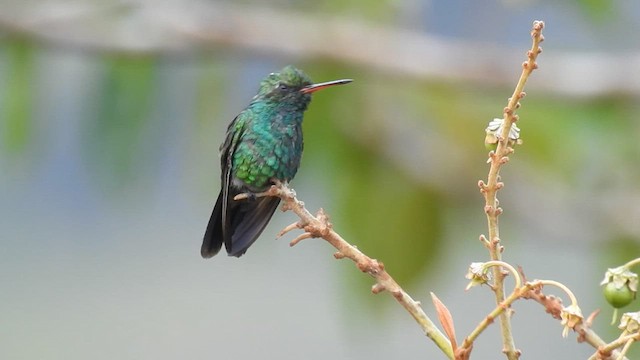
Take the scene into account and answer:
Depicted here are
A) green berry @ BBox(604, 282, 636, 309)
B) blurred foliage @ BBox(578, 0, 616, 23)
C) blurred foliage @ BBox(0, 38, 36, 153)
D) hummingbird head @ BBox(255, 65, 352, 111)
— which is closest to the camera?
green berry @ BBox(604, 282, 636, 309)

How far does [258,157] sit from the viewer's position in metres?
1.23

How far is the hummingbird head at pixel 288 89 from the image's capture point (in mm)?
1301

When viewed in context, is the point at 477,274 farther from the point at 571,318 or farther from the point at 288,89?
the point at 288,89

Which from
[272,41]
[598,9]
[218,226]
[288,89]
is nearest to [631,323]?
[218,226]

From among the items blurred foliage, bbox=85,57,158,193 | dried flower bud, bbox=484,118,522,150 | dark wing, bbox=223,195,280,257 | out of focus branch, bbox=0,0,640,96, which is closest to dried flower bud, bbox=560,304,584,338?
dried flower bud, bbox=484,118,522,150

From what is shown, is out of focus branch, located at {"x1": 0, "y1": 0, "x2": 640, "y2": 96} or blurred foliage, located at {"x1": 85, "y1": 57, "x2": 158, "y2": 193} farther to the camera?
blurred foliage, located at {"x1": 85, "y1": 57, "x2": 158, "y2": 193}

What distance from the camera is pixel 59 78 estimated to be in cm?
350

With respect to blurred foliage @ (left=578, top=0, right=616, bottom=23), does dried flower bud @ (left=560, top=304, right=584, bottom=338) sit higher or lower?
lower

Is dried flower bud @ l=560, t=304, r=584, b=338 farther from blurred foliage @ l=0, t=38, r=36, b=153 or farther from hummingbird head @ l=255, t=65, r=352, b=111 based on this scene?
blurred foliage @ l=0, t=38, r=36, b=153

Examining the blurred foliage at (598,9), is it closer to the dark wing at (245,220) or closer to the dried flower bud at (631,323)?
the dark wing at (245,220)

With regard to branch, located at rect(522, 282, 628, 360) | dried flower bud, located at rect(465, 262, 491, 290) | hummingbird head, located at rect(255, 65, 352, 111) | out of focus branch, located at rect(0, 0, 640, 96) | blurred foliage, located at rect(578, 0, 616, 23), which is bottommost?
branch, located at rect(522, 282, 628, 360)

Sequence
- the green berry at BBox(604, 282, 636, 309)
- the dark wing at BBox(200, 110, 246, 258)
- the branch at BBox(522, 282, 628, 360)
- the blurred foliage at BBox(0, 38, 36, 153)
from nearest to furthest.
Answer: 1. the branch at BBox(522, 282, 628, 360)
2. the green berry at BBox(604, 282, 636, 309)
3. the dark wing at BBox(200, 110, 246, 258)
4. the blurred foliage at BBox(0, 38, 36, 153)

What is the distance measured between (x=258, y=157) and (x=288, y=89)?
13 cm

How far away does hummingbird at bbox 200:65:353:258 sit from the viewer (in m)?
1.11
